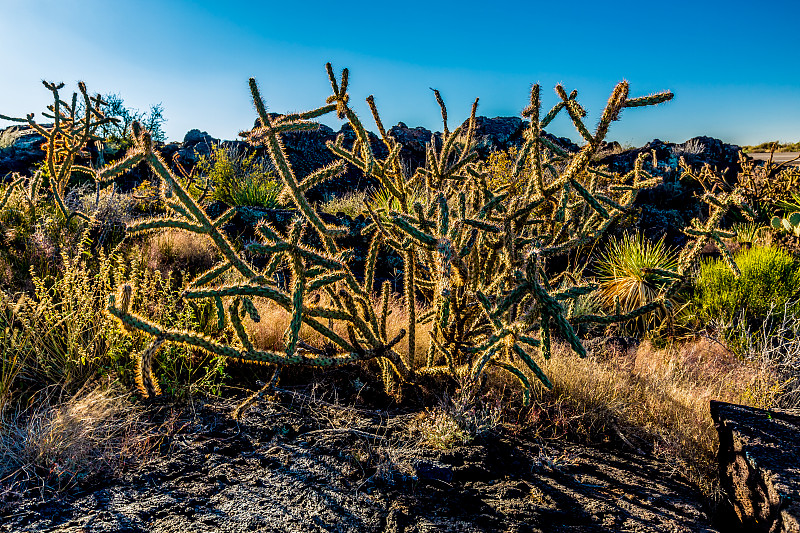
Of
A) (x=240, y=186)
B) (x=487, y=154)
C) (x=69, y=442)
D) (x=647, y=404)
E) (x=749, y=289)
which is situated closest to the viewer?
(x=69, y=442)

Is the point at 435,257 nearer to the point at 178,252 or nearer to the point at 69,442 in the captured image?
the point at 69,442

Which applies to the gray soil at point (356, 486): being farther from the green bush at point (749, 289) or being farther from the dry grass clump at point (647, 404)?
the green bush at point (749, 289)

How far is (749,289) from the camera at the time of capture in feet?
18.1

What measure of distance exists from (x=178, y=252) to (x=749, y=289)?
6526mm

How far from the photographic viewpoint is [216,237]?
1904 millimetres

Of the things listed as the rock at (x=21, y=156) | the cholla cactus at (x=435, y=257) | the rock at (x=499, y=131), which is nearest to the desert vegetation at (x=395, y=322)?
the cholla cactus at (x=435, y=257)

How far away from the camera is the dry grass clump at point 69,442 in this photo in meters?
2.18

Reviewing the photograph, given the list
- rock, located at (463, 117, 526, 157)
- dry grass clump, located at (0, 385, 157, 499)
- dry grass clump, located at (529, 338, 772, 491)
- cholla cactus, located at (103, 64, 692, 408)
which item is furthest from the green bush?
rock, located at (463, 117, 526, 157)

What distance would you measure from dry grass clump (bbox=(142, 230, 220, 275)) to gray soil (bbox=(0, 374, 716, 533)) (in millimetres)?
2894

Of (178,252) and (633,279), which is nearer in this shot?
(178,252)

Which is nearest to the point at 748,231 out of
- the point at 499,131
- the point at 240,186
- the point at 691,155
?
the point at 691,155

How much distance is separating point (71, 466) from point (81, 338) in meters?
1.06

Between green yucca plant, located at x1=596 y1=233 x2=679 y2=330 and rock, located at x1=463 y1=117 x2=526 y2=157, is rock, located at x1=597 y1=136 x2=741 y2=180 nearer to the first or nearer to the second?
rock, located at x1=463 y1=117 x2=526 y2=157

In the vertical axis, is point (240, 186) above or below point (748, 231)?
above
